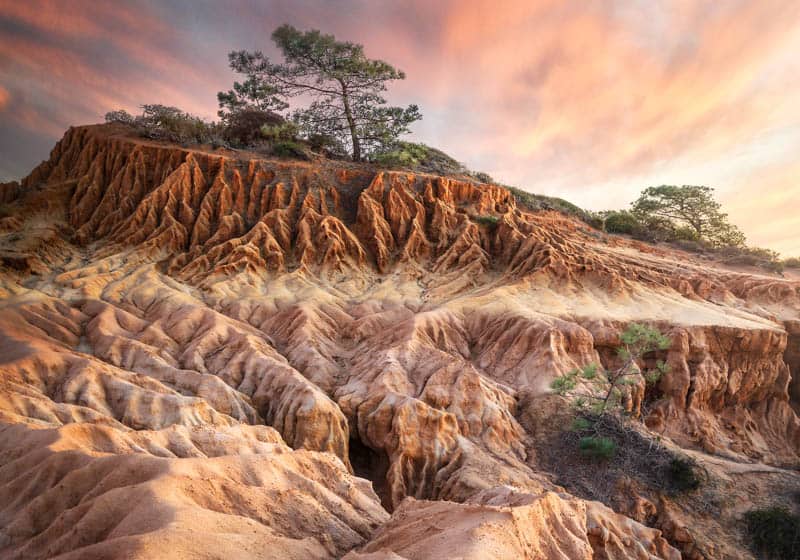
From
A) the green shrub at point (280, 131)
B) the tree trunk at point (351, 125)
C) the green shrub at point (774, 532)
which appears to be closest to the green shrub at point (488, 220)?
the tree trunk at point (351, 125)

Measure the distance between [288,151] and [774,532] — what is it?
44.6 metres

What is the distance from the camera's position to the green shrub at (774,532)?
57.9 feet

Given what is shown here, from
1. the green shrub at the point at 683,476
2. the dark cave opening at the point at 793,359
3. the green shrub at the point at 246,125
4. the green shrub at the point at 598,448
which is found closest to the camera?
the green shrub at the point at 683,476

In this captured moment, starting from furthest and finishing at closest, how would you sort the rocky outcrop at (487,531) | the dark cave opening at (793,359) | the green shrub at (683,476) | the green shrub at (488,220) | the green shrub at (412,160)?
the green shrub at (412,160) < the green shrub at (488,220) < the dark cave opening at (793,359) < the green shrub at (683,476) < the rocky outcrop at (487,531)

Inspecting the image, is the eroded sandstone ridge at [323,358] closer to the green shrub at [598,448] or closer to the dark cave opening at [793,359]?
the dark cave opening at [793,359]

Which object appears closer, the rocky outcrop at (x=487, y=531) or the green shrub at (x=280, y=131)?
the rocky outcrop at (x=487, y=531)

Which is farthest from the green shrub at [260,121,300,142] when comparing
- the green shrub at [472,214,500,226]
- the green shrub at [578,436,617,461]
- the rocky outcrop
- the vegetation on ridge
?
the rocky outcrop

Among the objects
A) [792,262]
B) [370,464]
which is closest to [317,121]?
[370,464]

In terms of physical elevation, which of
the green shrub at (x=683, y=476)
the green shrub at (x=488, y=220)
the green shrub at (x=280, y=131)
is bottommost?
the green shrub at (x=683, y=476)

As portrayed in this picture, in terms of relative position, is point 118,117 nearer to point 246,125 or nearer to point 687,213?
point 246,125

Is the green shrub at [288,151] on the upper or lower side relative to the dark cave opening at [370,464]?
upper

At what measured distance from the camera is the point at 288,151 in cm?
4409

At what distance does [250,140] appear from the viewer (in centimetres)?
4672

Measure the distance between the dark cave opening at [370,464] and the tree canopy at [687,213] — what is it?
50.4 metres
